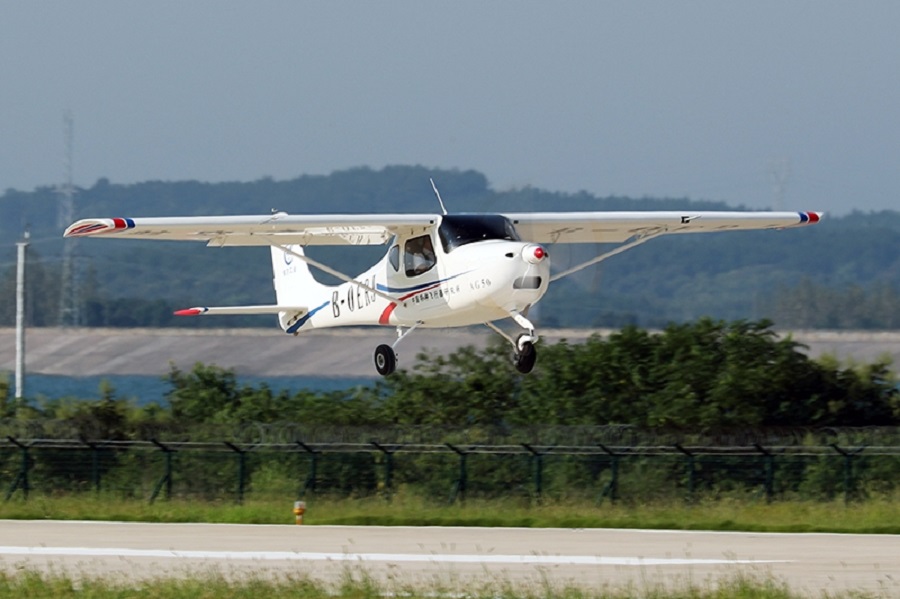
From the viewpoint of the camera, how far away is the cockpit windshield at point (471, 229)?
27.0 metres

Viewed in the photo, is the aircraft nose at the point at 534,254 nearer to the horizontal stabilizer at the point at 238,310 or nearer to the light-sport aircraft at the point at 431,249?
the light-sport aircraft at the point at 431,249

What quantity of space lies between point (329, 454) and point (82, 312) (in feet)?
260

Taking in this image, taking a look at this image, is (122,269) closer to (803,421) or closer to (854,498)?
(803,421)

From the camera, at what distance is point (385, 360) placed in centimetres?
2972

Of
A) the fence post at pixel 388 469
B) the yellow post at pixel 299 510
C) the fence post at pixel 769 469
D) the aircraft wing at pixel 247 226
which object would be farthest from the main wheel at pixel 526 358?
the fence post at pixel 769 469

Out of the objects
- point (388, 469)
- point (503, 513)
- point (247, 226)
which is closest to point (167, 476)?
point (388, 469)

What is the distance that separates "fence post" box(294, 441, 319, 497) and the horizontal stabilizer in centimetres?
283

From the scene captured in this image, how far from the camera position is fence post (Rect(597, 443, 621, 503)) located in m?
33.0

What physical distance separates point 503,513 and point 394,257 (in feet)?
19.3

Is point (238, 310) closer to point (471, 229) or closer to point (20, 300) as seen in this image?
point (471, 229)

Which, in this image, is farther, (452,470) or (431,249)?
(452,470)

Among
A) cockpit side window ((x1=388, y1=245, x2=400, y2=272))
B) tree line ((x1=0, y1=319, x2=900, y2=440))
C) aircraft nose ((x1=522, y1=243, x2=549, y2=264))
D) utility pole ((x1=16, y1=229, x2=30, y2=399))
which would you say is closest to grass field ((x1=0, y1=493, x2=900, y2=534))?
cockpit side window ((x1=388, y1=245, x2=400, y2=272))

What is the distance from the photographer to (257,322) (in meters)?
104

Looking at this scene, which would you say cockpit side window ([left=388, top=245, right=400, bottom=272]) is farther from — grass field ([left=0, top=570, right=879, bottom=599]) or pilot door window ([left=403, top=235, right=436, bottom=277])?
grass field ([left=0, top=570, right=879, bottom=599])
